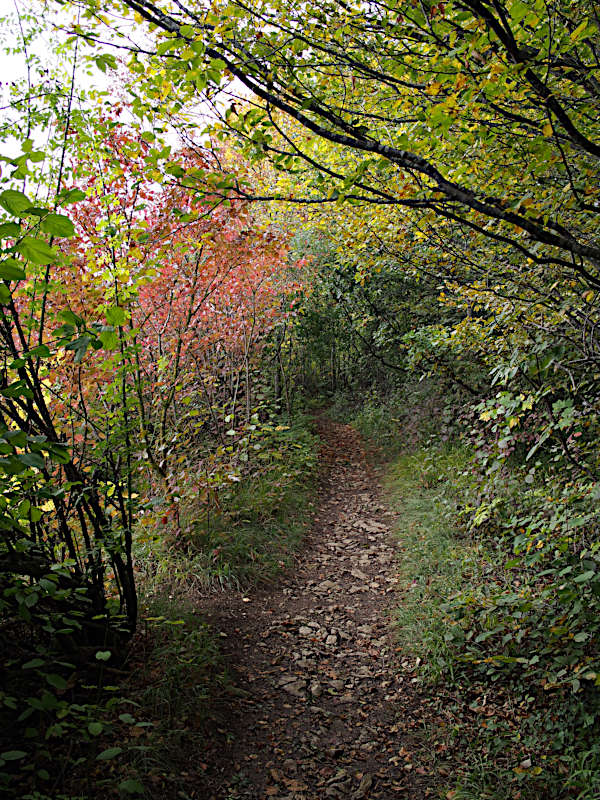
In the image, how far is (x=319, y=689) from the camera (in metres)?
3.74

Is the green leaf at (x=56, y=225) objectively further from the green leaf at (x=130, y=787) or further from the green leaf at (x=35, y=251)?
the green leaf at (x=130, y=787)

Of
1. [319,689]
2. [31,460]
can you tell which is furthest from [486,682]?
[31,460]

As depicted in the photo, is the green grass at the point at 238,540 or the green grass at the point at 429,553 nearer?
the green grass at the point at 429,553

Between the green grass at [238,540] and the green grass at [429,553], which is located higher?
the green grass at [238,540]

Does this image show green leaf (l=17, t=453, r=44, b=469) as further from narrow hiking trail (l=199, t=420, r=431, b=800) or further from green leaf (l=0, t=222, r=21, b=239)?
narrow hiking trail (l=199, t=420, r=431, b=800)

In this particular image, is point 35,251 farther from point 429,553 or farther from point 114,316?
point 429,553

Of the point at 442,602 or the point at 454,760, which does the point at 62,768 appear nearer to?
the point at 454,760

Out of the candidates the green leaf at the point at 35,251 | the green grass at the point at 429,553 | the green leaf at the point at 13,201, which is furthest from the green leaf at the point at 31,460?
the green grass at the point at 429,553

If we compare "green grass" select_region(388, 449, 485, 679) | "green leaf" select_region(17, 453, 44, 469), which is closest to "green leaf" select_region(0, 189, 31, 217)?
"green leaf" select_region(17, 453, 44, 469)

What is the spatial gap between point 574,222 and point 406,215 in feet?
6.16

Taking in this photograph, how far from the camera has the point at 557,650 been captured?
10.7ft

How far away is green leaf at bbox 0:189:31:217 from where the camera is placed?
1.45m

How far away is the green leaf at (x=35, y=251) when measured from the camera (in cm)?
143

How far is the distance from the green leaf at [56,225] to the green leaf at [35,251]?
48 mm
